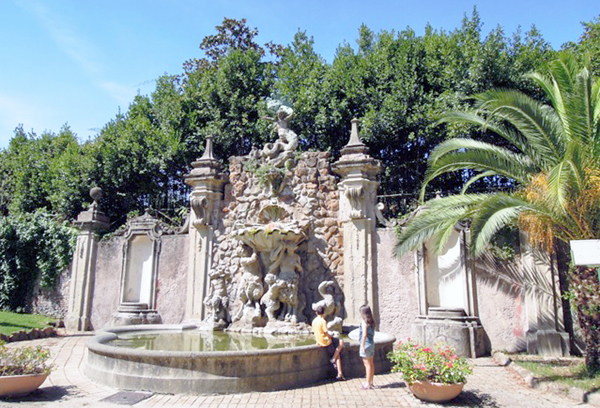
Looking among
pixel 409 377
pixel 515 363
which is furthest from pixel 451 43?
pixel 409 377

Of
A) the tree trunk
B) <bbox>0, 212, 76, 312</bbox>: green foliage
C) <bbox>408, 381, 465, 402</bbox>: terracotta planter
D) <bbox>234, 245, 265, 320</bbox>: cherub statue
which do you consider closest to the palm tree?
the tree trunk

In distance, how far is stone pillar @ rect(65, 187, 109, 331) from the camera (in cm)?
1398

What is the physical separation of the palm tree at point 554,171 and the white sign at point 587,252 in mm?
1895

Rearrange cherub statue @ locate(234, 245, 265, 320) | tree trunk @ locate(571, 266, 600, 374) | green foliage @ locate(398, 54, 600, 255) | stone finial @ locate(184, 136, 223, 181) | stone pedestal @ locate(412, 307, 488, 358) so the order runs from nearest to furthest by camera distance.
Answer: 1. green foliage @ locate(398, 54, 600, 255)
2. tree trunk @ locate(571, 266, 600, 374)
3. stone pedestal @ locate(412, 307, 488, 358)
4. cherub statue @ locate(234, 245, 265, 320)
5. stone finial @ locate(184, 136, 223, 181)

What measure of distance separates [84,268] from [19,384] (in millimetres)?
8917

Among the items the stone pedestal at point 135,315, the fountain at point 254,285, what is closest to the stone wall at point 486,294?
the fountain at point 254,285

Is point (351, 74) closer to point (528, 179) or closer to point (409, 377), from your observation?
point (528, 179)

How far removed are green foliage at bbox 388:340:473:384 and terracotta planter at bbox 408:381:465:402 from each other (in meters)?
0.06

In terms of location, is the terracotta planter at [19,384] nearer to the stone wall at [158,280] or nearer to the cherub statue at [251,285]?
the cherub statue at [251,285]

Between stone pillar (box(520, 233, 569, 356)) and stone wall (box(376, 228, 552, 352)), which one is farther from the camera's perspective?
stone wall (box(376, 228, 552, 352))

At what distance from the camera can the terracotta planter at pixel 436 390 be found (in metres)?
6.09

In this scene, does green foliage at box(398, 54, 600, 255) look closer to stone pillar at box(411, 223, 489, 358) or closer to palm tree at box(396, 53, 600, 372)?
palm tree at box(396, 53, 600, 372)

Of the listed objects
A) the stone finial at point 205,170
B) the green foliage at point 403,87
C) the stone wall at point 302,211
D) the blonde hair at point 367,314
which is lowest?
the blonde hair at point 367,314

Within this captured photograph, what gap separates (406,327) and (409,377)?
482cm
